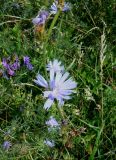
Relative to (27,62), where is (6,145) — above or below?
below

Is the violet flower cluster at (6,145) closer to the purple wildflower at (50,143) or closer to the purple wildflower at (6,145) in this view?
the purple wildflower at (6,145)

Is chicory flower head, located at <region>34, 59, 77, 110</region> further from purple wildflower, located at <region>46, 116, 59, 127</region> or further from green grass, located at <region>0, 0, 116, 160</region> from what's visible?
purple wildflower, located at <region>46, 116, 59, 127</region>

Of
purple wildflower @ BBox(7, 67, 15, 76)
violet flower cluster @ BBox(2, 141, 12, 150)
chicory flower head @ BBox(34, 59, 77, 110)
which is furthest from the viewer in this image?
purple wildflower @ BBox(7, 67, 15, 76)

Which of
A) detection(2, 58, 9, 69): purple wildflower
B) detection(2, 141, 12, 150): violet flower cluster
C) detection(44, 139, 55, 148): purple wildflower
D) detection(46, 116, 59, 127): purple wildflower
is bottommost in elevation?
detection(44, 139, 55, 148): purple wildflower

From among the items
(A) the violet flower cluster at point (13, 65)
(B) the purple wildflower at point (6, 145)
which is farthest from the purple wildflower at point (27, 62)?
(B) the purple wildflower at point (6, 145)

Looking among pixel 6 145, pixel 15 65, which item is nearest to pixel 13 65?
pixel 15 65

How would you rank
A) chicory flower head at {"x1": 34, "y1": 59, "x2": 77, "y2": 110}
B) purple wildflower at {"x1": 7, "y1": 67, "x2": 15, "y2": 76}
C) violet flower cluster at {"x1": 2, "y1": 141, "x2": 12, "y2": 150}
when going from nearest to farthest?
chicory flower head at {"x1": 34, "y1": 59, "x2": 77, "y2": 110}, violet flower cluster at {"x1": 2, "y1": 141, "x2": 12, "y2": 150}, purple wildflower at {"x1": 7, "y1": 67, "x2": 15, "y2": 76}

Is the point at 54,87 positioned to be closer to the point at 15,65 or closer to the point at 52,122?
the point at 52,122

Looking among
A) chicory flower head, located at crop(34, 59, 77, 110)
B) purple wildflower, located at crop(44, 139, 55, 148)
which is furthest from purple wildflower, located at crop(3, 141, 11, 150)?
chicory flower head, located at crop(34, 59, 77, 110)

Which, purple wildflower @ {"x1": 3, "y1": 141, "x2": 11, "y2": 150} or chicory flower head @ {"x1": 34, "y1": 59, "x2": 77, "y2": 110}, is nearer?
chicory flower head @ {"x1": 34, "y1": 59, "x2": 77, "y2": 110}
